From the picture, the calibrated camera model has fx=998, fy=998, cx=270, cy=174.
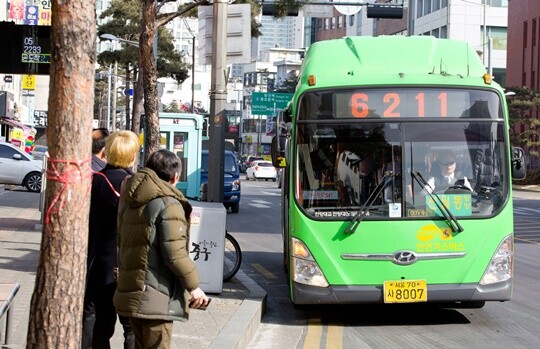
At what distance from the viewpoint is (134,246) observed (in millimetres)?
5926

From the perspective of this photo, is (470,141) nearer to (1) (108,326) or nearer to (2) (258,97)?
(1) (108,326)

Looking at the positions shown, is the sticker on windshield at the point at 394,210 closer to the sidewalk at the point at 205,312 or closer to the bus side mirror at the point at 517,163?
the bus side mirror at the point at 517,163

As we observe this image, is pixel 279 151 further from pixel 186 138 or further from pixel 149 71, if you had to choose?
pixel 186 138

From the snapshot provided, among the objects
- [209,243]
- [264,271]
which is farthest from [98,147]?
[264,271]

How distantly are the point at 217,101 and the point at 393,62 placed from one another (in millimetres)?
3296

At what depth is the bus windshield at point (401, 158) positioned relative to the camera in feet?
35.3

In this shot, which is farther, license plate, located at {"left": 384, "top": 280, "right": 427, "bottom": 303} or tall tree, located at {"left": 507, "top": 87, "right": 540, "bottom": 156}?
tall tree, located at {"left": 507, "top": 87, "right": 540, "bottom": 156}

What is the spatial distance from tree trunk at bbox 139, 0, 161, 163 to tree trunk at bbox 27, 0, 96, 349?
39.4 ft

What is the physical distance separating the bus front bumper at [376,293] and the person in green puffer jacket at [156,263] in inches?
187

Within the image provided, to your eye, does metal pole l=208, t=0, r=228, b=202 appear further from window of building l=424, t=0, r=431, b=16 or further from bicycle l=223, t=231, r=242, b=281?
window of building l=424, t=0, r=431, b=16

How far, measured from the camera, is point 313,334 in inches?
410

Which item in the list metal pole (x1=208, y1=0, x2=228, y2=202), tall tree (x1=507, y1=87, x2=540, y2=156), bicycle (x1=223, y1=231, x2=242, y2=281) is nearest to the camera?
bicycle (x1=223, y1=231, x2=242, y2=281)

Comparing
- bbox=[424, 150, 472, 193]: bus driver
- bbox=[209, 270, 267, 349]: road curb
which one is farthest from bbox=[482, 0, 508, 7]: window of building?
bbox=[424, 150, 472, 193]: bus driver

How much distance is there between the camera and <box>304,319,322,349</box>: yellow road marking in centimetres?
970
